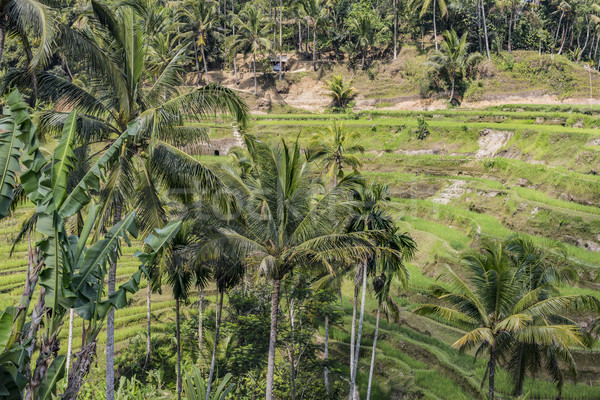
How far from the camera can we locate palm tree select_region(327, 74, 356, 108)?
40.9 metres

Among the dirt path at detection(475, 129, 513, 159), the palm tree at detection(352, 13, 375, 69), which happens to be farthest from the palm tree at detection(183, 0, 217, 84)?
the dirt path at detection(475, 129, 513, 159)

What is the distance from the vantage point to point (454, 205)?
25.6 m

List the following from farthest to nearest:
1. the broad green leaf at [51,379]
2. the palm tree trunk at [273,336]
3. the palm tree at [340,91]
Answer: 1. the palm tree at [340,91]
2. the palm tree trunk at [273,336]
3. the broad green leaf at [51,379]

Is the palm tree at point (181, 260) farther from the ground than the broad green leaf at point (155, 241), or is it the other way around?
the broad green leaf at point (155, 241)

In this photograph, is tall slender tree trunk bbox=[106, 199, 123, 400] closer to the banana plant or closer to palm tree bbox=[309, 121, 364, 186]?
the banana plant

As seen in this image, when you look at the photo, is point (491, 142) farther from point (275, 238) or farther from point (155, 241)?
point (155, 241)

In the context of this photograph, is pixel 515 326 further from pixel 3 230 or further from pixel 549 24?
pixel 549 24

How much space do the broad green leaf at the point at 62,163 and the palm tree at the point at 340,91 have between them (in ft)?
125

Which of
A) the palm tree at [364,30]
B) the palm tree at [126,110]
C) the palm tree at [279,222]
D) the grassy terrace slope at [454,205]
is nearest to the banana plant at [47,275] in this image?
the palm tree at [126,110]

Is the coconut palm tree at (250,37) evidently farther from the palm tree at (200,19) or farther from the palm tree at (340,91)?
the palm tree at (340,91)

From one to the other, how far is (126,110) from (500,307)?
31.7ft

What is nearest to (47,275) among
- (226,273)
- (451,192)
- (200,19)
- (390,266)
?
(226,273)

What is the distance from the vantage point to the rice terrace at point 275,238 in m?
4.32

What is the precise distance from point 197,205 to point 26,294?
21.4ft
